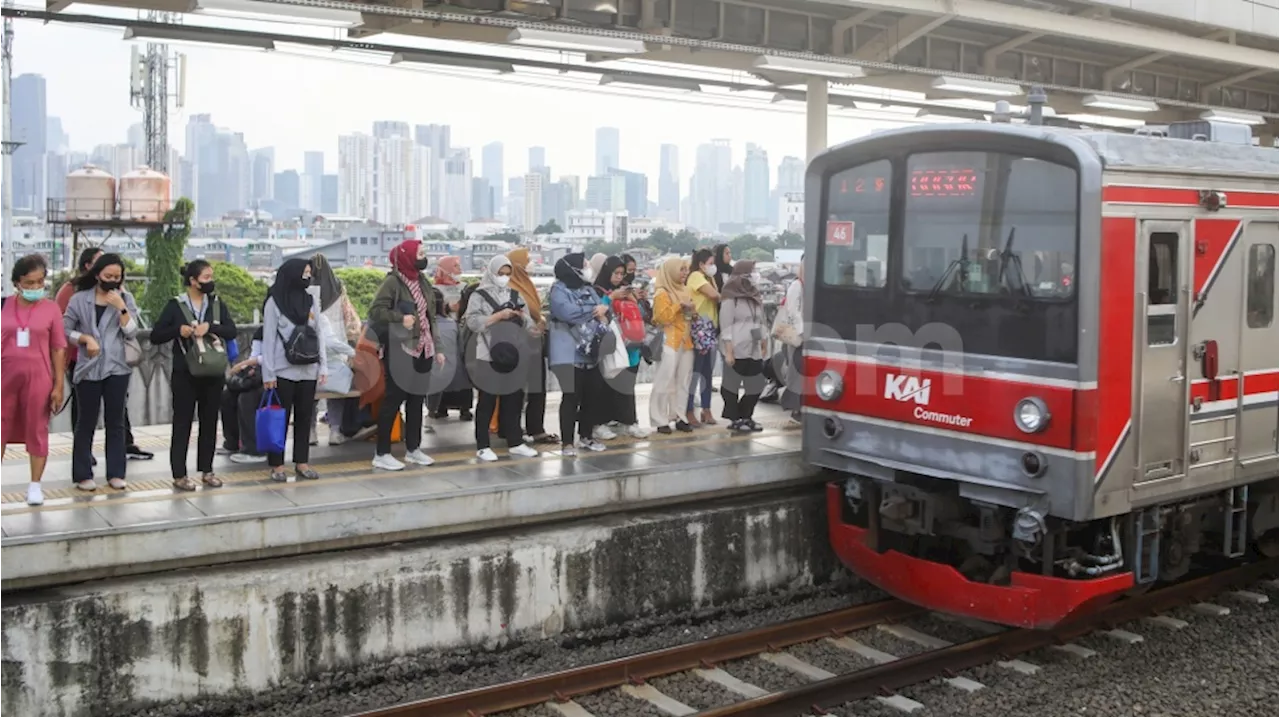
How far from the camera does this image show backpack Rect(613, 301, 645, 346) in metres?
10.1

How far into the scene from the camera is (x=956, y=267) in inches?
309

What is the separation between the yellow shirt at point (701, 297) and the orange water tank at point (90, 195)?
36258 millimetres

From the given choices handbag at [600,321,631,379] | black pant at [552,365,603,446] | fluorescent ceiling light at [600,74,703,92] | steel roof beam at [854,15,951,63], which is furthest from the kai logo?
steel roof beam at [854,15,951,63]

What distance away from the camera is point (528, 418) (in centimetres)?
1013

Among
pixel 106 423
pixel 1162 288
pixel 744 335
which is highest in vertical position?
pixel 1162 288

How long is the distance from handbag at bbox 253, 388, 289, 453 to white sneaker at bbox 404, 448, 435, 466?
1.03 m

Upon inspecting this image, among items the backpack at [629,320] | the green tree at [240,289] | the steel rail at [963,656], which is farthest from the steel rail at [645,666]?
the green tree at [240,289]

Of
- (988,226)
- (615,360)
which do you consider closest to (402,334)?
(615,360)

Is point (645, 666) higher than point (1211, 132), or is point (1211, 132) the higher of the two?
point (1211, 132)

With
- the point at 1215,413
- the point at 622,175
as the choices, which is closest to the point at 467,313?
the point at 1215,413

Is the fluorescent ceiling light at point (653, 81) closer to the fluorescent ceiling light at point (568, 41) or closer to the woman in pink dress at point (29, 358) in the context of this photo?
the fluorescent ceiling light at point (568, 41)

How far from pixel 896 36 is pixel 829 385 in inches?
295

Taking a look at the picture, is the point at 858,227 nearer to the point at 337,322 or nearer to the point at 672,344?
the point at 672,344

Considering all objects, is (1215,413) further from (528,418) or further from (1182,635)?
(528,418)
